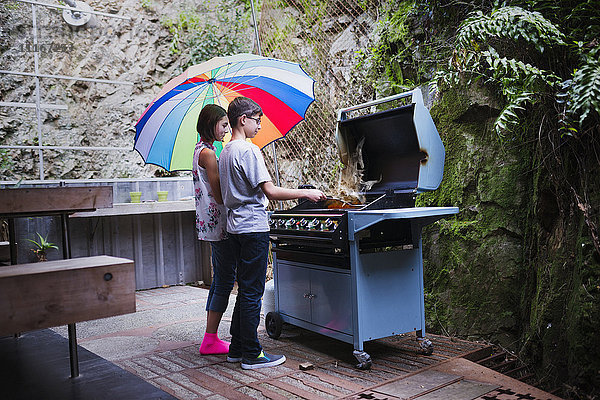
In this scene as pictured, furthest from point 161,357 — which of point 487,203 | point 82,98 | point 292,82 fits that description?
point 82,98

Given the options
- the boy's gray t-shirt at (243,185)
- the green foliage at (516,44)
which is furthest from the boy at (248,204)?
the green foliage at (516,44)

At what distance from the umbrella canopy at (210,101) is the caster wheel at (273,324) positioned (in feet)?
4.21

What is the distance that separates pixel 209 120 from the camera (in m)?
3.14

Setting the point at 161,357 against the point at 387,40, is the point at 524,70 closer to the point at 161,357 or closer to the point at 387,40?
the point at 387,40

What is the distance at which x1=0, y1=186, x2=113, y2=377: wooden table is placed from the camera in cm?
225

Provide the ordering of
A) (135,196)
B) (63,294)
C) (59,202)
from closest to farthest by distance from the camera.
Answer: (63,294) → (59,202) → (135,196)

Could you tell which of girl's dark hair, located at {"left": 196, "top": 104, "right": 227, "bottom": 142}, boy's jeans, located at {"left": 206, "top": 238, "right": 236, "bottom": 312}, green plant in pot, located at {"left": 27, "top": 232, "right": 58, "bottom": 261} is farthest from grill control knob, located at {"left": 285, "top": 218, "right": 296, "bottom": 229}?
green plant in pot, located at {"left": 27, "top": 232, "right": 58, "bottom": 261}

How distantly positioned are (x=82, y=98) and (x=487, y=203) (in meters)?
5.71

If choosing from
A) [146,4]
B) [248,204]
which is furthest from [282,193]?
[146,4]

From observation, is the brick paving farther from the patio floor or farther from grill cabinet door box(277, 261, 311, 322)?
grill cabinet door box(277, 261, 311, 322)

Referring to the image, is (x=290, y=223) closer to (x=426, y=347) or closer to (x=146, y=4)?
(x=426, y=347)

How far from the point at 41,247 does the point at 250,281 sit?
3.46m

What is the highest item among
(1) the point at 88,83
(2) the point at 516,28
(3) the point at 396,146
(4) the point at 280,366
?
(1) the point at 88,83

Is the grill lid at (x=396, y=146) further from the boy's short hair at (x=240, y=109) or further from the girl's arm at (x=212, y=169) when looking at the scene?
the girl's arm at (x=212, y=169)
